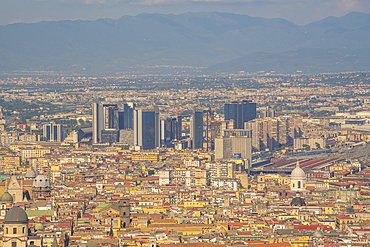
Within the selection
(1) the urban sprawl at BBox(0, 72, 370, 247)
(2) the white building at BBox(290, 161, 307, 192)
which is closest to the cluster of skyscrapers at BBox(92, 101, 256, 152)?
(1) the urban sprawl at BBox(0, 72, 370, 247)

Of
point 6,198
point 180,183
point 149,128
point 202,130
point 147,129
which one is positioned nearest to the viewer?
point 6,198

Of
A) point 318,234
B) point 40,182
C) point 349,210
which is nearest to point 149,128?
point 40,182

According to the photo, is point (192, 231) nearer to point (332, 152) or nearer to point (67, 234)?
point (67, 234)

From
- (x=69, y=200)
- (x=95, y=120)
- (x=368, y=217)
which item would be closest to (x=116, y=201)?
(x=69, y=200)

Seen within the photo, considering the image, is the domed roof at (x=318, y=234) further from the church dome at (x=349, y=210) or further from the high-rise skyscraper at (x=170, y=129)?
the high-rise skyscraper at (x=170, y=129)

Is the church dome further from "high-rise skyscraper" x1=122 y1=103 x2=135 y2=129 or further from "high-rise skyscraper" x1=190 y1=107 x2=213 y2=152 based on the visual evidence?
"high-rise skyscraper" x1=122 y1=103 x2=135 y2=129

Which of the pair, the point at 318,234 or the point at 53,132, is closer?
the point at 318,234

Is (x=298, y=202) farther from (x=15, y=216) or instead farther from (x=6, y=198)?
(x=15, y=216)
